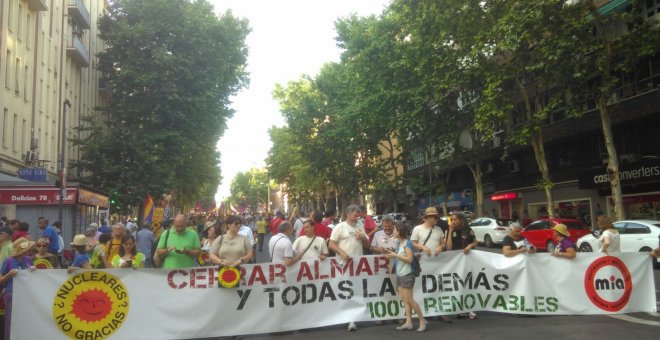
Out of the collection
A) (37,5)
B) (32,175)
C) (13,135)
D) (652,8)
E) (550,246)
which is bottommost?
(550,246)

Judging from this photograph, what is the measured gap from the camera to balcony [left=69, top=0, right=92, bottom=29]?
118ft

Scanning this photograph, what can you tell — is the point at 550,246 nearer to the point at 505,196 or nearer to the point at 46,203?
the point at 505,196

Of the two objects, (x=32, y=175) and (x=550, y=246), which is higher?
(x=32, y=175)

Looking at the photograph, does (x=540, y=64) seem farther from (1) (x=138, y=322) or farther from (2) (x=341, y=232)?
(1) (x=138, y=322)

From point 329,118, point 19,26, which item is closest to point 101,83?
point 19,26

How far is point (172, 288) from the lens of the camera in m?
7.78

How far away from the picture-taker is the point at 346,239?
29.1 ft

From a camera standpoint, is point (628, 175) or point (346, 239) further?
point (628, 175)

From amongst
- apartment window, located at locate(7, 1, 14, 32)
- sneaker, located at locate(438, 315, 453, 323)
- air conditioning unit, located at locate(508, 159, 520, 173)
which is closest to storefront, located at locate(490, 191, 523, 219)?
air conditioning unit, located at locate(508, 159, 520, 173)

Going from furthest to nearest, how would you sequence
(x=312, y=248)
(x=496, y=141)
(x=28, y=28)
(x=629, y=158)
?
(x=496, y=141), (x=28, y=28), (x=629, y=158), (x=312, y=248)

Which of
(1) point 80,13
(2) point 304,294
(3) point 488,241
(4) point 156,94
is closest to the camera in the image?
(2) point 304,294

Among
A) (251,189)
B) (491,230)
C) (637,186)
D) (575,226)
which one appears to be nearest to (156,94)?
(491,230)

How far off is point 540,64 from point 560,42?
1040 millimetres

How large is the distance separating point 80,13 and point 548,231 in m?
32.1
